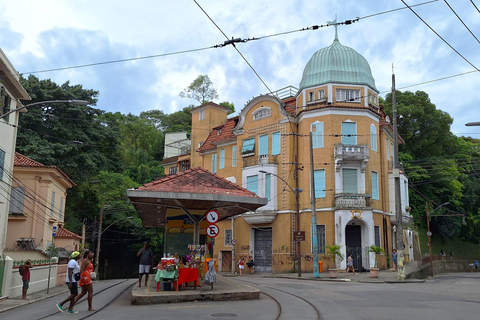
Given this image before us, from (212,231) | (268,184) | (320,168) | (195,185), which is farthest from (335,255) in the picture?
(212,231)

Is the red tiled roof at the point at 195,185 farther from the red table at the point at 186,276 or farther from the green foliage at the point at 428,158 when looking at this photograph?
the green foliage at the point at 428,158

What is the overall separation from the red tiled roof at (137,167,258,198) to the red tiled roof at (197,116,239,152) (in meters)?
24.3

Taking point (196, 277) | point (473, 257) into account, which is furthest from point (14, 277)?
point (473, 257)

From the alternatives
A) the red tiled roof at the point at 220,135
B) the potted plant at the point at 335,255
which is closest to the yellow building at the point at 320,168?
the potted plant at the point at 335,255

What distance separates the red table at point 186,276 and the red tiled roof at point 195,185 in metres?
2.57

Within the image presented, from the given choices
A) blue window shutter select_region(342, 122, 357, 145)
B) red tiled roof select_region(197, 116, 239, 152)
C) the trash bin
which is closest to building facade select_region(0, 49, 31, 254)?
the trash bin

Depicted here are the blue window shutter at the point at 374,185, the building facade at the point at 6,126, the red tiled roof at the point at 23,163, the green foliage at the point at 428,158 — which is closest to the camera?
the building facade at the point at 6,126

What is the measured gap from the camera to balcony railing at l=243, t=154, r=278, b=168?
123 ft

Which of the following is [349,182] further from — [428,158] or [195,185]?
[195,185]

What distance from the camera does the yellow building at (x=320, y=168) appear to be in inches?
1325

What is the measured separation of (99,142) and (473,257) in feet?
154

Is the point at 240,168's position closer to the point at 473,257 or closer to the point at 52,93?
the point at 52,93

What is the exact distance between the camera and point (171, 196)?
49.4 ft

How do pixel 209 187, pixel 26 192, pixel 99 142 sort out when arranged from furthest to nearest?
pixel 99 142 → pixel 26 192 → pixel 209 187
